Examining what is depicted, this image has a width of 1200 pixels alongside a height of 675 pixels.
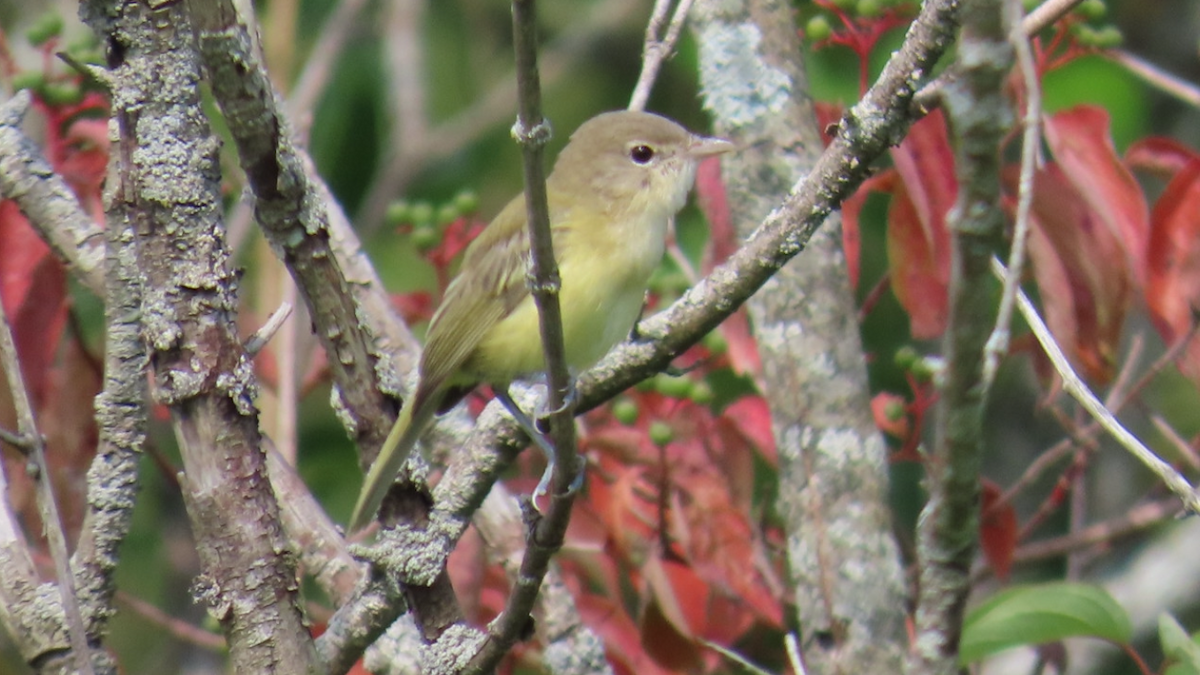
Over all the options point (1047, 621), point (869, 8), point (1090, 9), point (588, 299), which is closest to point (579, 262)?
point (588, 299)

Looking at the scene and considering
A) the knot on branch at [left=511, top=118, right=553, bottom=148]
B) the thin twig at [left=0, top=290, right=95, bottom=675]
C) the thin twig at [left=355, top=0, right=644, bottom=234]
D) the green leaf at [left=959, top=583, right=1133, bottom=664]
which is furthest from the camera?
the thin twig at [left=355, top=0, right=644, bottom=234]

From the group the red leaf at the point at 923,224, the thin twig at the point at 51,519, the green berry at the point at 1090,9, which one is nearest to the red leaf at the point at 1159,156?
the green berry at the point at 1090,9

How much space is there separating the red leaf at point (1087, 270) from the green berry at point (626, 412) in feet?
3.32

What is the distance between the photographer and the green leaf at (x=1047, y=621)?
2266 mm

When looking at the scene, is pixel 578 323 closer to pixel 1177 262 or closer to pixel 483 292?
pixel 483 292

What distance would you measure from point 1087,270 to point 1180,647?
1.04 meters

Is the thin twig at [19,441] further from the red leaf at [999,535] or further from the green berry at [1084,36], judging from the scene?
the green berry at [1084,36]

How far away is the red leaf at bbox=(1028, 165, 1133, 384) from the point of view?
296cm

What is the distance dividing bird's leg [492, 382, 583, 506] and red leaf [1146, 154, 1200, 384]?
1.34 m

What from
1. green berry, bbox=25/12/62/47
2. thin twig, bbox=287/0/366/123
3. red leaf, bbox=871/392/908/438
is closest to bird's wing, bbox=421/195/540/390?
red leaf, bbox=871/392/908/438

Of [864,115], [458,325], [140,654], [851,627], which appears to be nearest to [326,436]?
[140,654]

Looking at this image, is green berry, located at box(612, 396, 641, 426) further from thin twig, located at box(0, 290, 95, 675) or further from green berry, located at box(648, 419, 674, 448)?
thin twig, located at box(0, 290, 95, 675)

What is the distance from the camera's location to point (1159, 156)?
10.3 feet

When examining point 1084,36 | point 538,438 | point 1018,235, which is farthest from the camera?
point 1084,36
